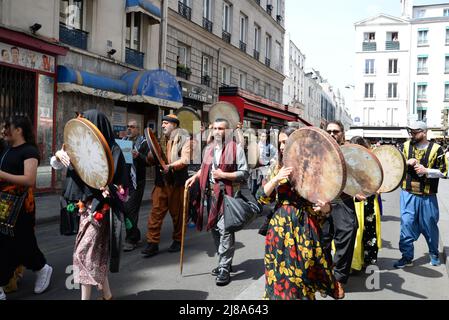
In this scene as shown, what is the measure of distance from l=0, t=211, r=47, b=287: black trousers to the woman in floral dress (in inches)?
94.9

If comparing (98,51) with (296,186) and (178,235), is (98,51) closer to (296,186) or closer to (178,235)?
(178,235)

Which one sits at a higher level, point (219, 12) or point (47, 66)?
point (219, 12)

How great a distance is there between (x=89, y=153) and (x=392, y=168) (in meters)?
3.64

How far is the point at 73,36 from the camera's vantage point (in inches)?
487

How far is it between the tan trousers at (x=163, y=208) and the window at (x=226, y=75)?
16108mm

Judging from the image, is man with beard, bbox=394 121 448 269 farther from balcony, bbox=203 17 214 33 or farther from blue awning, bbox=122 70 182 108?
balcony, bbox=203 17 214 33

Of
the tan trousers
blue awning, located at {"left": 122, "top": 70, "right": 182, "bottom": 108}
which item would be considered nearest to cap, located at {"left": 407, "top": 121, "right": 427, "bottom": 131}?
the tan trousers

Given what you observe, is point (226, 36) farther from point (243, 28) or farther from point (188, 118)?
point (188, 118)

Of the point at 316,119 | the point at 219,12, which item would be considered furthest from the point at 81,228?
the point at 316,119

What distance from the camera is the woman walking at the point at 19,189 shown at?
3850 mm

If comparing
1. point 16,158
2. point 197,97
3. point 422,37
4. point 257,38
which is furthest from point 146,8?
point 422,37

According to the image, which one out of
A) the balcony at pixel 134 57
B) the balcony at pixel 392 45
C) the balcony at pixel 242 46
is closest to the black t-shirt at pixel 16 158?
the balcony at pixel 134 57

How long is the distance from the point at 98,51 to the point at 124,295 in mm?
10547
